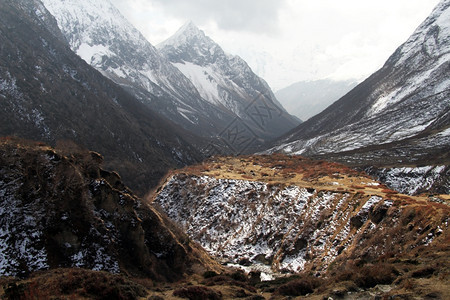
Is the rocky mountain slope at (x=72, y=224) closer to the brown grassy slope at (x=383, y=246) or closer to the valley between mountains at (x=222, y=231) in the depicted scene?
the valley between mountains at (x=222, y=231)

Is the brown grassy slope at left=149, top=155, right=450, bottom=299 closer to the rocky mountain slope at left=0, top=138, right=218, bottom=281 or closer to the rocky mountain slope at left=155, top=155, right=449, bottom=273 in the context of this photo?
the rocky mountain slope at left=155, top=155, right=449, bottom=273

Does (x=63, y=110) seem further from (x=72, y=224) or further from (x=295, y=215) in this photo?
(x=72, y=224)

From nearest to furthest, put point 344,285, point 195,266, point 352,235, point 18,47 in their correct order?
point 344,285, point 195,266, point 352,235, point 18,47

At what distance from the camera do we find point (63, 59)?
186000 millimetres

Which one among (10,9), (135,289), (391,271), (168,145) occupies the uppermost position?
(10,9)

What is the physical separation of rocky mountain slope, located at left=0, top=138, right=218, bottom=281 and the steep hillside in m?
15.6

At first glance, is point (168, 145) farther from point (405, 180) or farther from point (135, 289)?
point (135, 289)

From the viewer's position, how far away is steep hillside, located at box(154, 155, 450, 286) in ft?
117

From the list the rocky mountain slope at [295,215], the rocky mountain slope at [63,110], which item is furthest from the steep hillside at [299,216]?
the rocky mountain slope at [63,110]

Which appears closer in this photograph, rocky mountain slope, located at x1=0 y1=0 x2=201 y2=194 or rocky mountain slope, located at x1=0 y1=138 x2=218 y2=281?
rocky mountain slope, located at x1=0 y1=138 x2=218 y2=281

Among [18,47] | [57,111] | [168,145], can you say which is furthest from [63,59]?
[168,145]

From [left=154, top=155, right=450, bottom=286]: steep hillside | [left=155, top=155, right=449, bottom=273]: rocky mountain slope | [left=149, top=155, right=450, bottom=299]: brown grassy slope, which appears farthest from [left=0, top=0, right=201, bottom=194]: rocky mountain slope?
[left=149, top=155, right=450, bottom=299]: brown grassy slope

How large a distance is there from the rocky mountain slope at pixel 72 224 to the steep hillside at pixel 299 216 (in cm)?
1559

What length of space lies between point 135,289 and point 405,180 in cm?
9422
